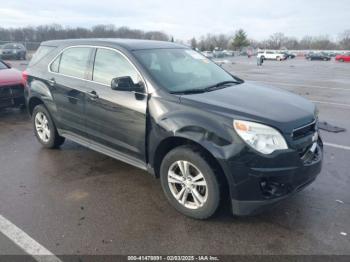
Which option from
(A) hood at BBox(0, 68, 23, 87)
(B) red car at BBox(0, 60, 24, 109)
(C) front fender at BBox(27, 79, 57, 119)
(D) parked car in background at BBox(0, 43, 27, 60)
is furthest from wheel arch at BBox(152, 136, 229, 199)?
(D) parked car in background at BBox(0, 43, 27, 60)

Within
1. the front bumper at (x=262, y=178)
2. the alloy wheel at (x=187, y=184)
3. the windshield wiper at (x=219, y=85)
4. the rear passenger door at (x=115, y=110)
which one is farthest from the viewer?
the windshield wiper at (x=219, y=85)

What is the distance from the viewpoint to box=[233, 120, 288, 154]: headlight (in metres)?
2.96

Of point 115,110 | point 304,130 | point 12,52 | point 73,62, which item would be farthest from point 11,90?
point 12,52

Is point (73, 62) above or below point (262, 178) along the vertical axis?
above

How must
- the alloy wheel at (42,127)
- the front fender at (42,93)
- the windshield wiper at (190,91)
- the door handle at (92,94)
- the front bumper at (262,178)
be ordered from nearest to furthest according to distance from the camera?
the front bumper at (262,178) → the windshield wiper at (190,91) → the door handle at (92,94) → the front fender at (42,93) → the alloy wheel at (42,127)

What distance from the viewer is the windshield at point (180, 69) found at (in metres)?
3.79

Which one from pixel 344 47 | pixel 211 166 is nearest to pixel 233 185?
pixel 211 166

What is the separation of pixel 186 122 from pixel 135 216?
1.17 metres

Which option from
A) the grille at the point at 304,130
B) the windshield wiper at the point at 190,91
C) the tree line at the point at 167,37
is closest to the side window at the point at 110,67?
the windshield wiper at the point at 190,91

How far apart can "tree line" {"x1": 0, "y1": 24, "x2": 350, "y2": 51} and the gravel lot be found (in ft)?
141

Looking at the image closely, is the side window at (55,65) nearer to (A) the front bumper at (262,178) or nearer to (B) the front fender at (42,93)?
(B) the front fender at (42,93)

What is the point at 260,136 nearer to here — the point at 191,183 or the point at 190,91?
the point at 191,183

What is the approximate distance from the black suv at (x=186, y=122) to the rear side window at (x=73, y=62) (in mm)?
17

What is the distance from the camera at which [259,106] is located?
10.9 feet
